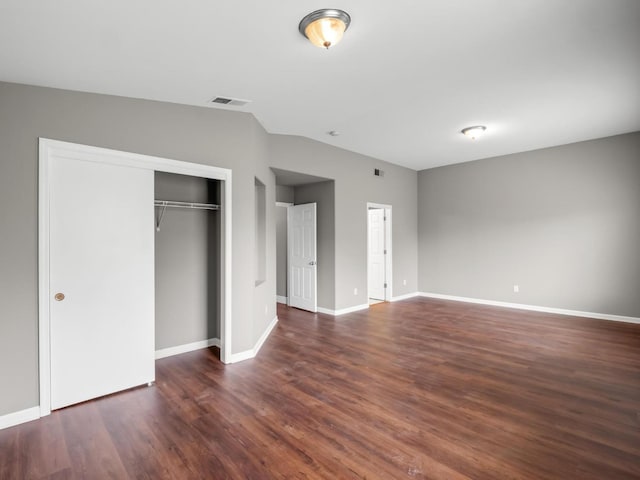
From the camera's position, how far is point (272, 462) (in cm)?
208

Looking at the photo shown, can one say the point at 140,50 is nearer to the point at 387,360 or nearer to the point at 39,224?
the point at 39,224

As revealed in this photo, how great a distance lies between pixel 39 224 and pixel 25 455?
165 cm

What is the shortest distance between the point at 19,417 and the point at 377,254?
20.7 ft

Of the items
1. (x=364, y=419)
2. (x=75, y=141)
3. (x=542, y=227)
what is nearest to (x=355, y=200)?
(x=542, y=227)

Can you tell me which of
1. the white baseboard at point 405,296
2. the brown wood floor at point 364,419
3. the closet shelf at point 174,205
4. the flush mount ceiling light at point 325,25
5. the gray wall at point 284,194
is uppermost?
the flush mount ceiling light at point 325,25

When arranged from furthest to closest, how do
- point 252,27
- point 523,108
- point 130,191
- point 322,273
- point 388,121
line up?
point 322,273 < point 388,121 < point 523,108 < point 130,191 < point 252,27

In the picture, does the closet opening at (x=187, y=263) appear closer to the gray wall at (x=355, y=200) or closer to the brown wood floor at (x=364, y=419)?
the brown wood floor at (x=364, y=419)

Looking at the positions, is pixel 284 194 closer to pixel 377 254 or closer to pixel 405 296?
pixel 377 254

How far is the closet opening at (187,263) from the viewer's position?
12.8 ft

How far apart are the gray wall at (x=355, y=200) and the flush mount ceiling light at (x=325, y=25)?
8.94 ft

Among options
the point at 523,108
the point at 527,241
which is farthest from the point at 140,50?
the point at 527,241

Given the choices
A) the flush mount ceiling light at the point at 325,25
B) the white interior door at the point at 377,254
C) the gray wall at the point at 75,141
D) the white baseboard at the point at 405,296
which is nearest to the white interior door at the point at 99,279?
the gray wall at the point at 75,141

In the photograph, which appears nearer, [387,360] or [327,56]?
[327,56]

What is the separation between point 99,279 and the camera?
298 centimetres
